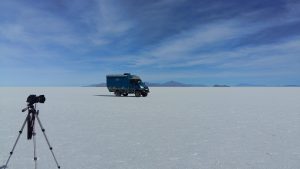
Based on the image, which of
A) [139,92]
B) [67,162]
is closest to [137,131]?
[67,162]

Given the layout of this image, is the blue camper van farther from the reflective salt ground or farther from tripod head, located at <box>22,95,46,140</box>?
tripod head, located at <box>22,95,46,140</box>

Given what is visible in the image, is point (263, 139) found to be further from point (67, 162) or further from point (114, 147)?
point (67, 162)

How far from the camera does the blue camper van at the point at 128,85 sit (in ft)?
133

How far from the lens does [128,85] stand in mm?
40969

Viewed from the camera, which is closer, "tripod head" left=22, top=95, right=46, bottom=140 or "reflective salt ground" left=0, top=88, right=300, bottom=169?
"tripod head" left=22, top=95, right=46, bottom=140

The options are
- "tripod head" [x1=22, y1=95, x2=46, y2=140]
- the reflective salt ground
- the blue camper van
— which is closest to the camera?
"tripod head" [x1=22, y1=95, x2=46, y2=140]

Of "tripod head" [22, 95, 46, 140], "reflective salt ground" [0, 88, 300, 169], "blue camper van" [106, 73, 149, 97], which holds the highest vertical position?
"blue camper van" [106, 73, 149, 97]

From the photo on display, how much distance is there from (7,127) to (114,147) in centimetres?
601

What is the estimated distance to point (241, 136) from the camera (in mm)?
10836

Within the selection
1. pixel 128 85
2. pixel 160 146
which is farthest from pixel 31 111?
pixel 128 85

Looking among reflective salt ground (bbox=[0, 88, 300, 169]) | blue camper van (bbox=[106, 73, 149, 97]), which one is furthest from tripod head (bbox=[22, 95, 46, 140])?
blue camper van (bbox=[106, 73, 149, 97])

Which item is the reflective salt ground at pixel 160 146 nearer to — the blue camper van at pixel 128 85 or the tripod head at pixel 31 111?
the tripod head at pixel 31 111

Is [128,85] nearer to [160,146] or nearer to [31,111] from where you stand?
Result: [160,146]

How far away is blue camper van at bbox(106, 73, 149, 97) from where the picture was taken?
133ft
